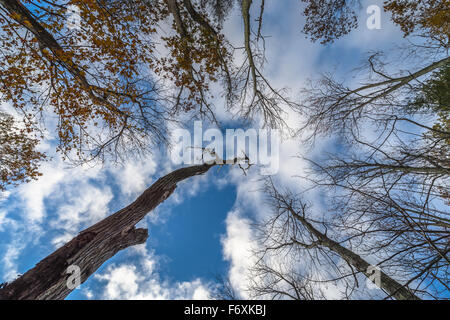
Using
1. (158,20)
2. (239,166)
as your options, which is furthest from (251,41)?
(239,166)

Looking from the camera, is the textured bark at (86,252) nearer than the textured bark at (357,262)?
Yes

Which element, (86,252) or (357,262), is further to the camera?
(357,262)

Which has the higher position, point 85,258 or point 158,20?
point 158,20

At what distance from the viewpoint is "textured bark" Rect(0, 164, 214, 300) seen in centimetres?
174

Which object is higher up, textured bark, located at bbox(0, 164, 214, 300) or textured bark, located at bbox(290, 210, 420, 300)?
textured bark, located at bbox(0, 164, 214, 300)

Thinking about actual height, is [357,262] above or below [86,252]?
below

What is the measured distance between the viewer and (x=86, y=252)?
7.18 ft

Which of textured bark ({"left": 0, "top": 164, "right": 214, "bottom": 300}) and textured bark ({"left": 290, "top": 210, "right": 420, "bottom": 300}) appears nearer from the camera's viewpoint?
textured bark ({"left": 0, "top": 164, "right": 214, "bottom": 300})

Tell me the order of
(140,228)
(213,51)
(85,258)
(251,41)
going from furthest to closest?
(213,51) < (251,41) < (140,228) < (85,258)

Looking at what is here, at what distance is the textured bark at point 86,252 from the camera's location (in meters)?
1.74
